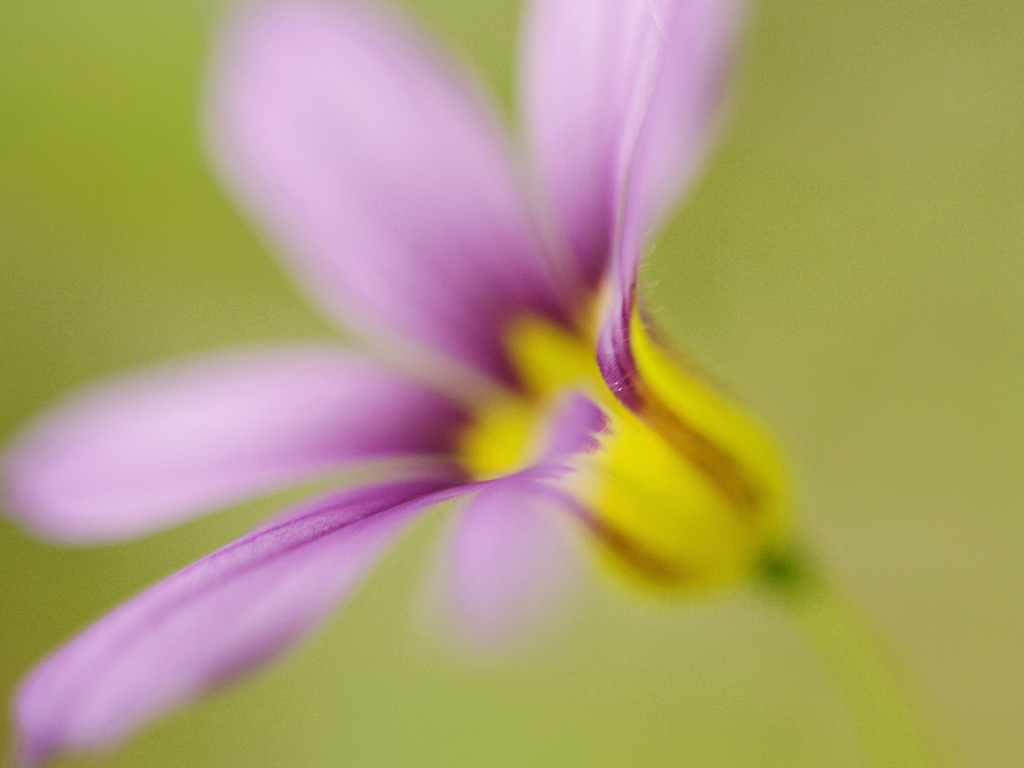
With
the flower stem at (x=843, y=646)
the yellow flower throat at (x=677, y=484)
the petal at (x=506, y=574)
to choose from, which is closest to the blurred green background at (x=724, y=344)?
the petal at (x=506, y=574)

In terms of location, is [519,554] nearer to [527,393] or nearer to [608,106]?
[527,393]

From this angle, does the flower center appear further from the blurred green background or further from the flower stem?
the blurred green background

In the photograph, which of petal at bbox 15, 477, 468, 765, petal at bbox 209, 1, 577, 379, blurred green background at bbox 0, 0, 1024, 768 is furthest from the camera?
blurred green background at bbox 0, 0, 1024, 768

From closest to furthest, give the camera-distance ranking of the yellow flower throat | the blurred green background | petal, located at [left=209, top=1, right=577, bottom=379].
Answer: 1. the yellow flower throat
2. petal, located at [left=209, top=1, right=577, bottom=379]
3. the blurred green background

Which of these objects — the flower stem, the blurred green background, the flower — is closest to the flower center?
the flower

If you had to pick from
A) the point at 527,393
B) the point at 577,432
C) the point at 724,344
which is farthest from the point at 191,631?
the point at 724,344

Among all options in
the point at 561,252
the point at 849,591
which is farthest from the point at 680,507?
the point at 849,591

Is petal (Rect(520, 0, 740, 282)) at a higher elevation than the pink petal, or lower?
higher

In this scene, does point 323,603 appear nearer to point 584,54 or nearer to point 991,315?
point 584,54
